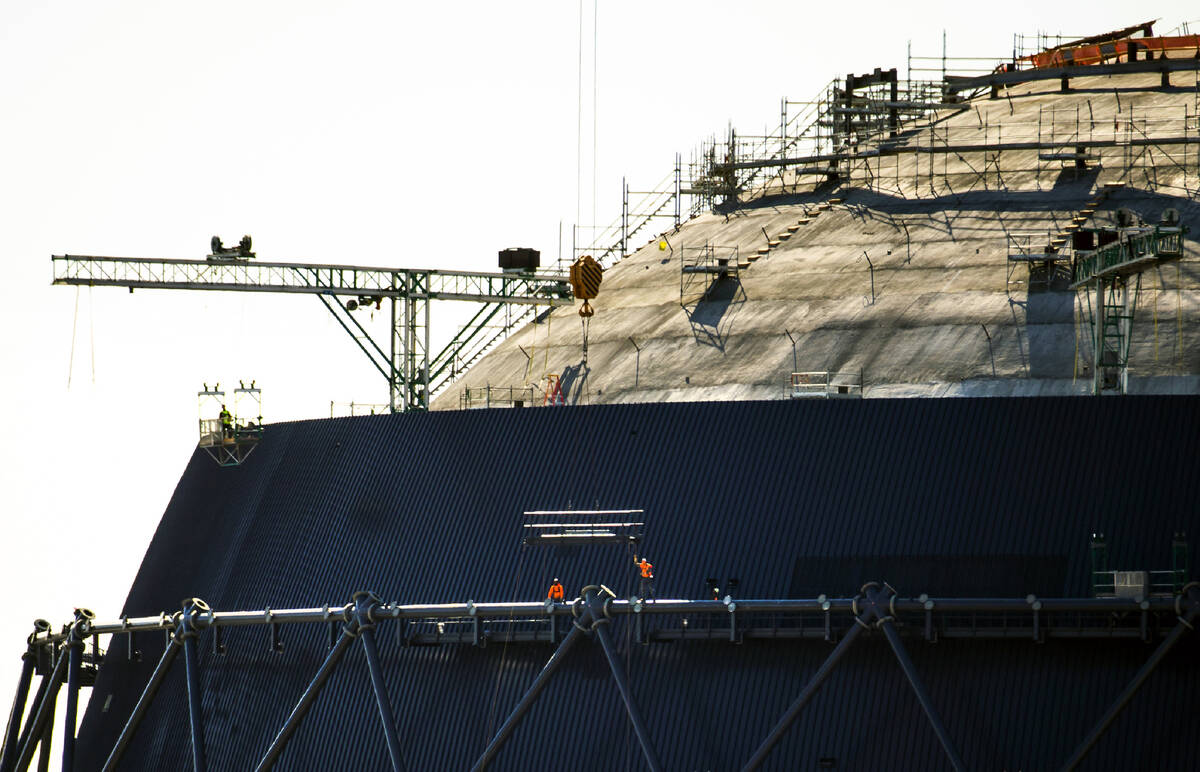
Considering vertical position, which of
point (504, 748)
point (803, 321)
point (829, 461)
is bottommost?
point (504, 748)

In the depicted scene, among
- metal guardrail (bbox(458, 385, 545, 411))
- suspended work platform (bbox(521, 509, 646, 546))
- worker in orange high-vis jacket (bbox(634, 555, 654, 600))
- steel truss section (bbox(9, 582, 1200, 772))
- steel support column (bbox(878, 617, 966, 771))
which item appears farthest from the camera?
metal guardrail (bbox(458, 385, 545, 411))

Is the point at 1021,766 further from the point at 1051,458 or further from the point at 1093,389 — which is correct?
the point at 1093,389

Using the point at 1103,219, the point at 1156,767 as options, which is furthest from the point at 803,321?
the point at 1156,767

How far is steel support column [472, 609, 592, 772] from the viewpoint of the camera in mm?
48688

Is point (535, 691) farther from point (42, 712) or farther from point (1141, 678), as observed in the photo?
point (42, 712)

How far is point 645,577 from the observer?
50.8 meters

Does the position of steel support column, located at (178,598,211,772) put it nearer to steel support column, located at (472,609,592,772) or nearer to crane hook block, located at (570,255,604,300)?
steel support column, located at (472,609,592,772)

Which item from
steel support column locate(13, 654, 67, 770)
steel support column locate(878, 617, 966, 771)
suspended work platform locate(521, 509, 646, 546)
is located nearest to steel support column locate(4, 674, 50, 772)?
steel support column locate(13, 654, 67, 770)

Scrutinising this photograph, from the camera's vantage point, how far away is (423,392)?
7669cm

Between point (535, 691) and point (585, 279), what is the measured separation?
2777 centimetres

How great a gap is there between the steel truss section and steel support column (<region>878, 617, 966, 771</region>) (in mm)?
36

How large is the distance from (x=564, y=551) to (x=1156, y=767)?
59.1ft

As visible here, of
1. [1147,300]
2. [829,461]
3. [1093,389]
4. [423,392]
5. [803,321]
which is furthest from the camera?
[423,392]

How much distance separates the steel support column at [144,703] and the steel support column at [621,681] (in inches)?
621
